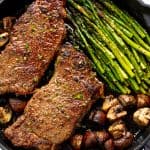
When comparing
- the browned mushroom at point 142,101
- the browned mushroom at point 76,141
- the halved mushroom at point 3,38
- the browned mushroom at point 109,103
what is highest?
the browned mushroom at point 142,101

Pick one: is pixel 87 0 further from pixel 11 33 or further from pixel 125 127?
pixel 125 127

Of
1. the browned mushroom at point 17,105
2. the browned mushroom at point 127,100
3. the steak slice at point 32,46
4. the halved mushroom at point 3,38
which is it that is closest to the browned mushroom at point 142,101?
the browned mushroom at point 127,100

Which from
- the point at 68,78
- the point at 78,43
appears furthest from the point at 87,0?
the point at 68,78

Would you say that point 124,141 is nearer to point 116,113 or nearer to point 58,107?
point 116,113

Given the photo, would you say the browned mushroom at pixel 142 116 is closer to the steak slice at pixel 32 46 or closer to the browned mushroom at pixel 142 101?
the browned mushroom at pixel 142 101

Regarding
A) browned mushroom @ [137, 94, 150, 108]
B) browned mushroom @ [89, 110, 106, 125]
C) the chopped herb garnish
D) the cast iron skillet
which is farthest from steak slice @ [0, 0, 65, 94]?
browned mushroom @ [137, 94, 150, 108]

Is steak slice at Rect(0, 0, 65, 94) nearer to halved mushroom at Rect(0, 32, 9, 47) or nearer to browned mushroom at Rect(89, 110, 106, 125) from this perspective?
halved mushroom at Rect(0, 32, 9, 47)
